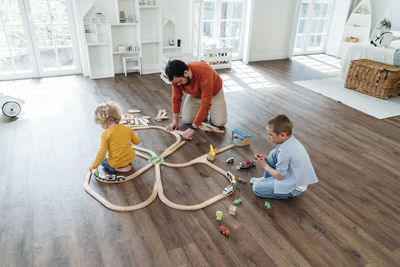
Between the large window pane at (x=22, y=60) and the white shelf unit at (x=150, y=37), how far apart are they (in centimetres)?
196

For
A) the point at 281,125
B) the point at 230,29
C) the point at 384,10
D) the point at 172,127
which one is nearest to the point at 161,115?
the point at 172,127

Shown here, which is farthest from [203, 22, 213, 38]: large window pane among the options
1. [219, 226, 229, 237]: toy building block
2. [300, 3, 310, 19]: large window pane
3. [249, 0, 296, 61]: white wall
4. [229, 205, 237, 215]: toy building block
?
[219, 226, 229, 237]: toy building block

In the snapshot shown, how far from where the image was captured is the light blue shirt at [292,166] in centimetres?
226

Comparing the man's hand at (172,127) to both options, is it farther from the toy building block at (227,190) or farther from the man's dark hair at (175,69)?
the toy building block at (227,190)

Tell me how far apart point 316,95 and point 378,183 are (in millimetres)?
2510

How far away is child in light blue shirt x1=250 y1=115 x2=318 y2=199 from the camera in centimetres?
224

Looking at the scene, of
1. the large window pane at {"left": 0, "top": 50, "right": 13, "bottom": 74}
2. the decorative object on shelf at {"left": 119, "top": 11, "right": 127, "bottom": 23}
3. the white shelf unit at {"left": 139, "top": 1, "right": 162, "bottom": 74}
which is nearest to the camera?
the large window pane at {"left": 0, "top": 50, "right": 13, "bottom": 74}

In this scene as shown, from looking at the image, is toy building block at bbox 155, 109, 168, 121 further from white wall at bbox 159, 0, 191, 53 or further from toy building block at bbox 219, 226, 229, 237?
white wall at bbox 159, 0, 191, 53

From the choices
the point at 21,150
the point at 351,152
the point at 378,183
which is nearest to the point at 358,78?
the point at 351,152

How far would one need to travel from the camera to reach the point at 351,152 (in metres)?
3.35

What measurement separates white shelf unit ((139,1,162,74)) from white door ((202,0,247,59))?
3.57 ft

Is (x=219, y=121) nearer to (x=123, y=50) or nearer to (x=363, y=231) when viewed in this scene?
(x=363, y=231)

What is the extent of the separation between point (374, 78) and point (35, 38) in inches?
225

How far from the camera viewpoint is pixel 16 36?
4816 millimetres
